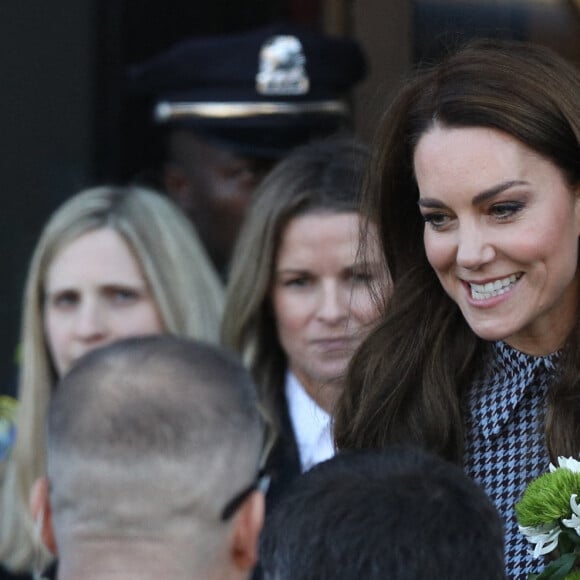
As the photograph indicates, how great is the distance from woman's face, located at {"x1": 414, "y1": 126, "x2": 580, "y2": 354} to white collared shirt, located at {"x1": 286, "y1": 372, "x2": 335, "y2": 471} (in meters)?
0.88

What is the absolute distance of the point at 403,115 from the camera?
2941 mm

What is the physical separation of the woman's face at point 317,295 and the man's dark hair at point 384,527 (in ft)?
5.09

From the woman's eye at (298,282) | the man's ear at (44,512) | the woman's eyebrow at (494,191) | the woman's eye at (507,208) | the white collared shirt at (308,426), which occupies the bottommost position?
the white collared shirt at (308,426)

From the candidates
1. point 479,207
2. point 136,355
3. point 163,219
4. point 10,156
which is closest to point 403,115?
point 479,207

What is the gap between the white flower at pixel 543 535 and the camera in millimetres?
2471

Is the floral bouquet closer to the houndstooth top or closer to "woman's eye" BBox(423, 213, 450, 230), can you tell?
the houndstooth top

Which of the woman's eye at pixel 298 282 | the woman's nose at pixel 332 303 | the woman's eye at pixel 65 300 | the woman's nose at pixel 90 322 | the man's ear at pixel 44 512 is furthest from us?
the woman's eye at pixel 65 300

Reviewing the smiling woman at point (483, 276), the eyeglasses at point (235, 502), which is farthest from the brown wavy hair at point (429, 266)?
the eyeglasses at point (235, 502)

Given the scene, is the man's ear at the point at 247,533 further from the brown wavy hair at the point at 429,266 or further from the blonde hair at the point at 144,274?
the blonde hair at the point at 144,274

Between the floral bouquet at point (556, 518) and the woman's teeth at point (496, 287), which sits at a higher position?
the woman's teeth at point (496, 287)

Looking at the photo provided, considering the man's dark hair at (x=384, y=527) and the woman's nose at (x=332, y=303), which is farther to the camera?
the woman's nose at (x=332, y=303)

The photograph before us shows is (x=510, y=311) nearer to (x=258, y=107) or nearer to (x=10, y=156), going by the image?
(x=258, y=107)

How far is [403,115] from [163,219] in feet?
5.05

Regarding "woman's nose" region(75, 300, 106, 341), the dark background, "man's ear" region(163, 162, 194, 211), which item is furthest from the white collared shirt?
the dark background
